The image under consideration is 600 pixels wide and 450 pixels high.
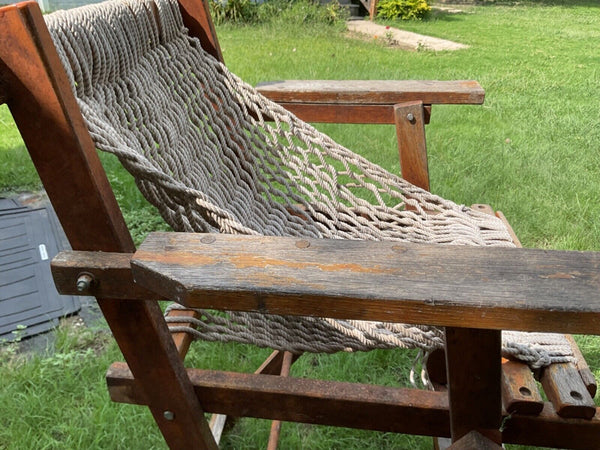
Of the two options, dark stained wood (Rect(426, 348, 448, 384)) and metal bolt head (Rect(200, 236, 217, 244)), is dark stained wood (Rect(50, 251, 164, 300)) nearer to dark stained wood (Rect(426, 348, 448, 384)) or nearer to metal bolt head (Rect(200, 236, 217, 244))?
metal bolt head (Rect(200, 236, 217, 244))

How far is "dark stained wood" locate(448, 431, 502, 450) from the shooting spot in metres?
0.97

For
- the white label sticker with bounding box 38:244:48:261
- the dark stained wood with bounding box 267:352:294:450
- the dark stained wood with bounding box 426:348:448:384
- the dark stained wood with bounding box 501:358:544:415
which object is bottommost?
the dark stained wood with bounding box 267:352:294:450

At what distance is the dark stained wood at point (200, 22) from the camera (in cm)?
171

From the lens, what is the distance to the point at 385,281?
2.52 feet

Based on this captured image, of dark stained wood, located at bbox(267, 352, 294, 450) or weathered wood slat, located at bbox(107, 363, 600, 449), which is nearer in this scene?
weathered wood slat, located at bbox(107, 363, 600, 449)

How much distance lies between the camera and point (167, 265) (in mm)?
812

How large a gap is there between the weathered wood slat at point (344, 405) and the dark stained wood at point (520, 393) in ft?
0.06

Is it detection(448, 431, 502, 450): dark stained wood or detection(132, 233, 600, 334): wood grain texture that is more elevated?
detection(132, 233, 600, 334): wood grain texture

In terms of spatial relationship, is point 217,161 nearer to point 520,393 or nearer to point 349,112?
point 349,112

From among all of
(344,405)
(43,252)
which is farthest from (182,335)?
(43,252)

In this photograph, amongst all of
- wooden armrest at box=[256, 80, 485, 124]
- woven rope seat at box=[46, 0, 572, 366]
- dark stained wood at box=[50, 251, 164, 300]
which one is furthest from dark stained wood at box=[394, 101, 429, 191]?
dark stained wood at box=[50, 251, 164, 300]

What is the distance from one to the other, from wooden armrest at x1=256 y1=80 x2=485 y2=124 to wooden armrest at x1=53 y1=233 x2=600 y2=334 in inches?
42.7

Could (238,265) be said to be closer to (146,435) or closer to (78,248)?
(78,248)

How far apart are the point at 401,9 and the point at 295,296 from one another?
9816 millimetres
